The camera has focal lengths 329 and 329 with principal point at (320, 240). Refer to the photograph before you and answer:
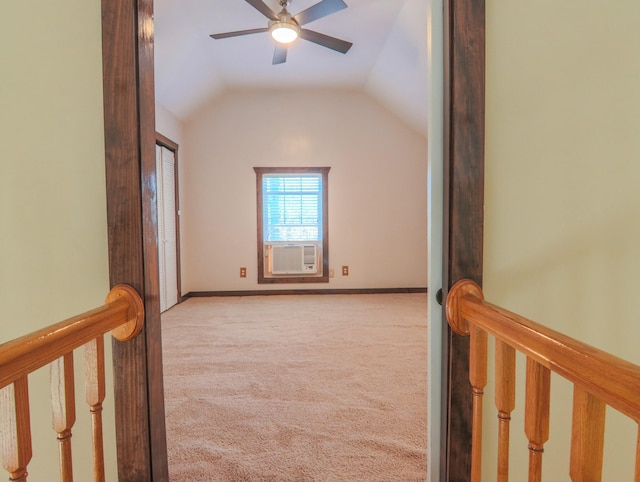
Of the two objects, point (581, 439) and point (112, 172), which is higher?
point (112, 172)

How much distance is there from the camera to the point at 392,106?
4473mm

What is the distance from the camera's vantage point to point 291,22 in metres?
2.48

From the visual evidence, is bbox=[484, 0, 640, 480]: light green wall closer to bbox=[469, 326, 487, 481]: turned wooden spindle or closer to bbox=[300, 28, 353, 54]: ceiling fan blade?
bbox=[469, 326, 487, 481]: turned wooden spindle

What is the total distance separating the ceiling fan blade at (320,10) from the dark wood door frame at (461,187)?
5.25ft

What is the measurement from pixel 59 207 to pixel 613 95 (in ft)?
5.34

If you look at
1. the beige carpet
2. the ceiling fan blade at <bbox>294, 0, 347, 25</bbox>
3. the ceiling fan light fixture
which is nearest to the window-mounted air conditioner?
the beige carpet

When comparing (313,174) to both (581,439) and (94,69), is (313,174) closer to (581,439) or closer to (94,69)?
(94,69)

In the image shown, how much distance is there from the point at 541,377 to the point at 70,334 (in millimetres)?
963

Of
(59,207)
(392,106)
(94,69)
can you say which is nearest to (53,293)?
(59,207)

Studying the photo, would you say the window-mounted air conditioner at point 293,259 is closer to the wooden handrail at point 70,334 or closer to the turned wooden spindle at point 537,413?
the wooden handrail at point 70,334

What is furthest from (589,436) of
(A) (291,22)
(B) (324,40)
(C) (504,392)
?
(B) (324,40)

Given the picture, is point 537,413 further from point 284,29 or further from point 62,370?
point 284,29

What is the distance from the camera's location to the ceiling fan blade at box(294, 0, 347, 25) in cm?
223

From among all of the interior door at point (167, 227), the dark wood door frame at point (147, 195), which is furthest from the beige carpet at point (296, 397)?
the dark wood door frame at point (147, 195)
